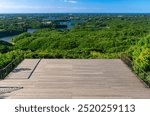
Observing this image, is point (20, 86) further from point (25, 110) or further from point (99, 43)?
point (99, 43)

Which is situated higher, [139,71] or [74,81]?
[139,71]

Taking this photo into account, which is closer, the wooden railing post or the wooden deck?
the wooden deck

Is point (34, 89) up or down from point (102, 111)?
down

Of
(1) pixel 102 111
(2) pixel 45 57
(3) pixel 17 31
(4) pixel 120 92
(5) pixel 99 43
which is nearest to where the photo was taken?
(1) pixel 102 111

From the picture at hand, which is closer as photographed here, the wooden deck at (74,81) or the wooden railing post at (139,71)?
the wooden deck at (74,81)

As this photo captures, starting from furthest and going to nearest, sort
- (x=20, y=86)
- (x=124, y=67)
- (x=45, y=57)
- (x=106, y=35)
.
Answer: (x=106, y=35) → (x=45, y=57) → (x=124, y=67) → (x=20, y=86)

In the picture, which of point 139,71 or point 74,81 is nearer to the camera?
point 74,81

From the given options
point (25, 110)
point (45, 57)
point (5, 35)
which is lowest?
point (5, 35)

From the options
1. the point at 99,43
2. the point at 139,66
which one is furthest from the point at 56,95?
the point at 99,43
